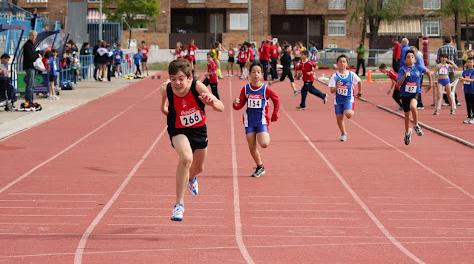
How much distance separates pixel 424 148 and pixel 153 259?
434 inches

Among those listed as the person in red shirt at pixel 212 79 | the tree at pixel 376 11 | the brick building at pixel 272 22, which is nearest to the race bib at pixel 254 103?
the person in red shirt at pixel 212 79

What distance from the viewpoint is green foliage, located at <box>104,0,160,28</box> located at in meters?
83.2

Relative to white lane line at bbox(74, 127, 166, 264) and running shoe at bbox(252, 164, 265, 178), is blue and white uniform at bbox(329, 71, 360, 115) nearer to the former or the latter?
white lane line at bbox(74, 127, 166, 264)

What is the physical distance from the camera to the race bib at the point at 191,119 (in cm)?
1097

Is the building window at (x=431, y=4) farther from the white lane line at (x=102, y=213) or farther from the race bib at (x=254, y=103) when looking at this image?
the race bib at (x=254, y=103)

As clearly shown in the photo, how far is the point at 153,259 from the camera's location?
9.24m

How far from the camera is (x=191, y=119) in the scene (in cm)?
1100

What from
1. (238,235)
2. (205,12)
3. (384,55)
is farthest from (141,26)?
(238,235)

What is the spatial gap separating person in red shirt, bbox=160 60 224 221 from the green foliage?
72298mm

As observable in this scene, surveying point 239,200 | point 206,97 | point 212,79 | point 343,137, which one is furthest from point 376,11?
point 206,97

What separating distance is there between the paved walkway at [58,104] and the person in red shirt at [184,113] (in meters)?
10.6

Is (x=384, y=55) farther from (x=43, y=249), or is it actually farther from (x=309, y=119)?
(x=43, y=249)

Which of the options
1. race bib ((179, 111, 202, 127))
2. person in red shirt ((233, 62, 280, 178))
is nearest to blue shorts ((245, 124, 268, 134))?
person in red shirt ((233, 62, 280, 178))

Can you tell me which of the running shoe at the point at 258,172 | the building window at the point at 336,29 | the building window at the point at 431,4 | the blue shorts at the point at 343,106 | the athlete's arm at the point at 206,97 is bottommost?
the running shoe at the point at 258,172
